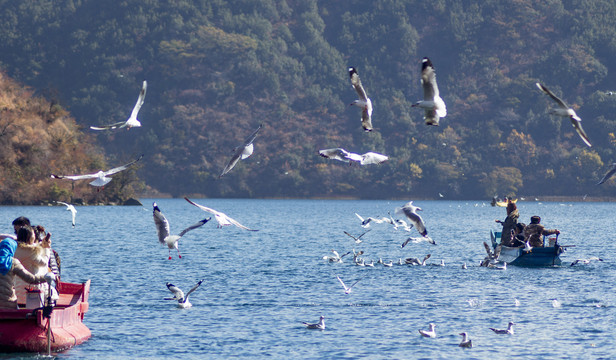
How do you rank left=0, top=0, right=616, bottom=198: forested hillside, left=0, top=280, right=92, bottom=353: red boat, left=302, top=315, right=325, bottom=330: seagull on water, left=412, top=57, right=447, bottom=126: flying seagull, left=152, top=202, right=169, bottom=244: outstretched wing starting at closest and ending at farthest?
1. left=412, top=57, right=447, bottom=126: flying seagull
2. left=0, top=280, right=92, bottom=353: red boat
3. left=152, top=202, right=169, bottom=244: outstretched wing
4. left=302, top=315, right=325, bottom=330: seagull on water
5. left=0, top=0, right=616, bottom=198: forested hillside

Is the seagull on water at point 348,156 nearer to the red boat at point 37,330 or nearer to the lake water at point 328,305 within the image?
the lake water at point 328,305

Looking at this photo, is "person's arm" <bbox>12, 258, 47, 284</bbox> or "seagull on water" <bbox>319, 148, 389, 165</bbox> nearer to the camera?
"person's arm" <bbox>12, 258, 47, 284</bbox>

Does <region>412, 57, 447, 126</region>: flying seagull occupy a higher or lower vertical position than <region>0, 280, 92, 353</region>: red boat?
higher

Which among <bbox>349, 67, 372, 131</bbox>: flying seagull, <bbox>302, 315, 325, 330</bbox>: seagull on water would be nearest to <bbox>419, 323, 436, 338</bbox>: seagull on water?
<bbox>302, 315, 325, 330</bbox>: seagull on water

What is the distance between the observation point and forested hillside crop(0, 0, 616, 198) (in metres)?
158

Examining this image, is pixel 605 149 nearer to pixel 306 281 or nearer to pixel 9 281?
pixel 306 281

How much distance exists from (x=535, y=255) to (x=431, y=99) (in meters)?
20.2

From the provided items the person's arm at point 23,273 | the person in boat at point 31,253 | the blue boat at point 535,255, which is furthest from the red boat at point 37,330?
the blue boat at point 535,255

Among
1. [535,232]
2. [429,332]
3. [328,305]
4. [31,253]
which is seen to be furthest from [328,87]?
[31,253]

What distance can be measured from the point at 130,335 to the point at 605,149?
5477 inches

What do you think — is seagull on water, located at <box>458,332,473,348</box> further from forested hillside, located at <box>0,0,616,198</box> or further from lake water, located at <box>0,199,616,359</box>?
forested hillside, located at <box>0,0,616,198</box>

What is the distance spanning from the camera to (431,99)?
19.1 metres

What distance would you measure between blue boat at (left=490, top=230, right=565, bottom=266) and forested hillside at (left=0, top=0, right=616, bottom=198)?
118 metres

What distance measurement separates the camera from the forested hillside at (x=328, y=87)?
158m
